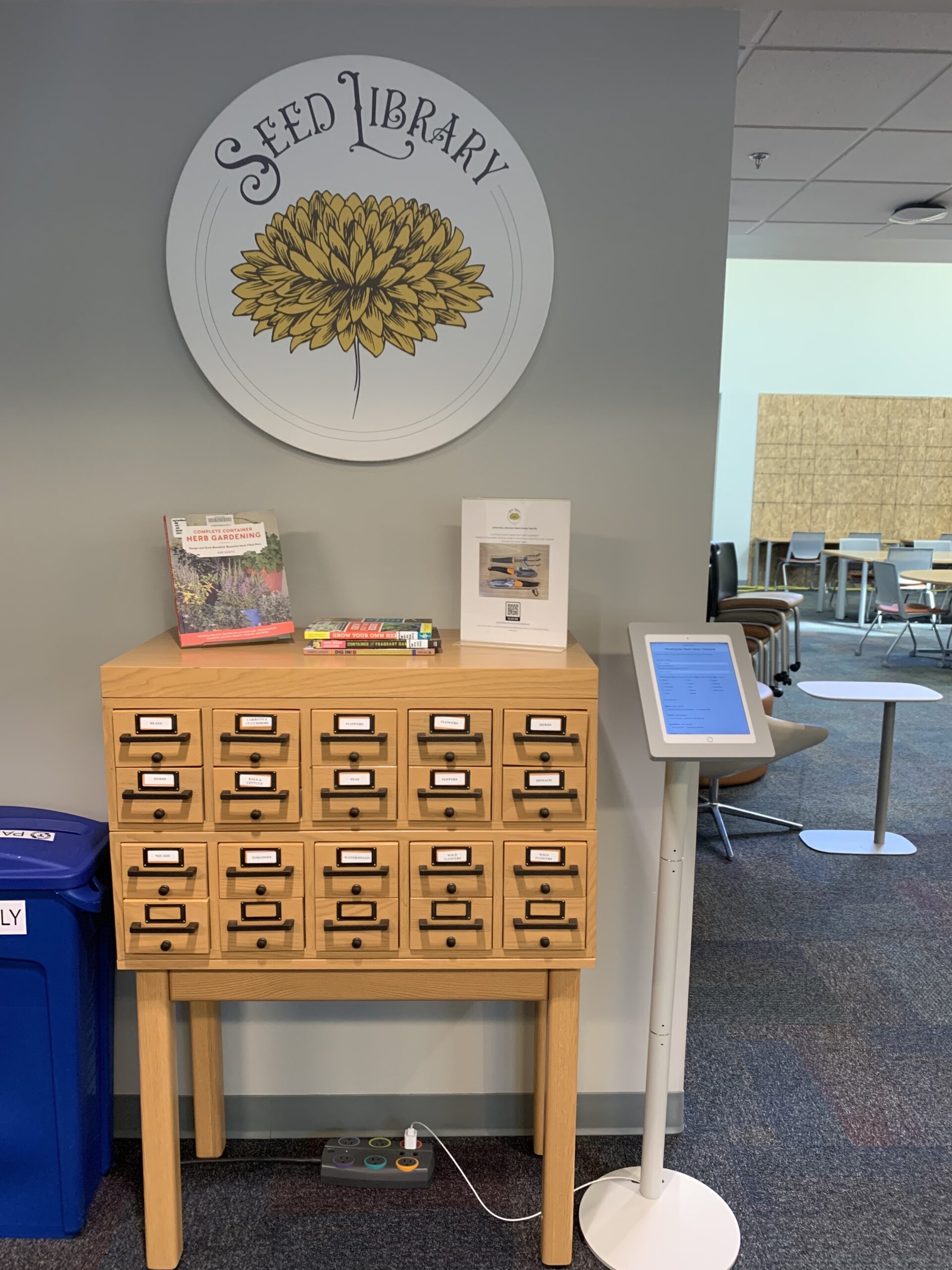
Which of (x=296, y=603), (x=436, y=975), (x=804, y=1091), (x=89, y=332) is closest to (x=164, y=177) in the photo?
(x=89, y=332)

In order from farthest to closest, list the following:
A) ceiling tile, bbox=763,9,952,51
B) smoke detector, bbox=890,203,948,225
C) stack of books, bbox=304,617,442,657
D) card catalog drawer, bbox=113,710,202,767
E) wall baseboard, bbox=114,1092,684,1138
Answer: smoke detector, bbox=890,203,948,225 → ceiling tile, bbox=763,9,952,51 → wall baseboard, bbox=114,1092,684,1138 → stack of books, bbox=304,617,442,657 → card catalog drawer, bbox=113,710,202,767

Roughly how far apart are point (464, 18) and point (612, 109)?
0.36 m

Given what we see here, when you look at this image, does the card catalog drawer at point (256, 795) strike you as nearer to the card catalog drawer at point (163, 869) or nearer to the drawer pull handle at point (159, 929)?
the card catalog drawer at point (163, 869)

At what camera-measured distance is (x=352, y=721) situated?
1.72m

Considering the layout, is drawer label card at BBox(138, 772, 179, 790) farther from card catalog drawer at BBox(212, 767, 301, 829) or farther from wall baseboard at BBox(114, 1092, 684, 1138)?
wall baseboard at BBox(114, 1092, 684, 1138)

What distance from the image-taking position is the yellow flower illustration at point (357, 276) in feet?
6.56

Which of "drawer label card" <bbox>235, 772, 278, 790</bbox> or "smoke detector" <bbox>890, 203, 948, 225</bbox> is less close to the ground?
"smoke detector" <bbox>890, 203, 948, 225</bbox>

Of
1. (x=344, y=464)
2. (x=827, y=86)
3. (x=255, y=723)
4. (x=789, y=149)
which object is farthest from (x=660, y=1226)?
(x=789, y=149)

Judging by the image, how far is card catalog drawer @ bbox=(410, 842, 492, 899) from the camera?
1.76m

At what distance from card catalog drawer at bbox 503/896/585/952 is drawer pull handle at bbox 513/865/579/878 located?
0.15 feet

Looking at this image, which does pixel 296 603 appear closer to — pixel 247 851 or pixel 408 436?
pixel 408 436

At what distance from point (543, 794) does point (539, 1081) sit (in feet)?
3.01

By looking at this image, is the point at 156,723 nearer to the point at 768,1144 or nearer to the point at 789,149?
the point at 768,1144

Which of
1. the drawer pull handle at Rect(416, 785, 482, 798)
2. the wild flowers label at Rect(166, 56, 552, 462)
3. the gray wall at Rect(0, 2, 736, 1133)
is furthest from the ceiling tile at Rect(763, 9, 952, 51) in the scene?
the drawer pull handle at Rect(416, 785, 482, 798)
